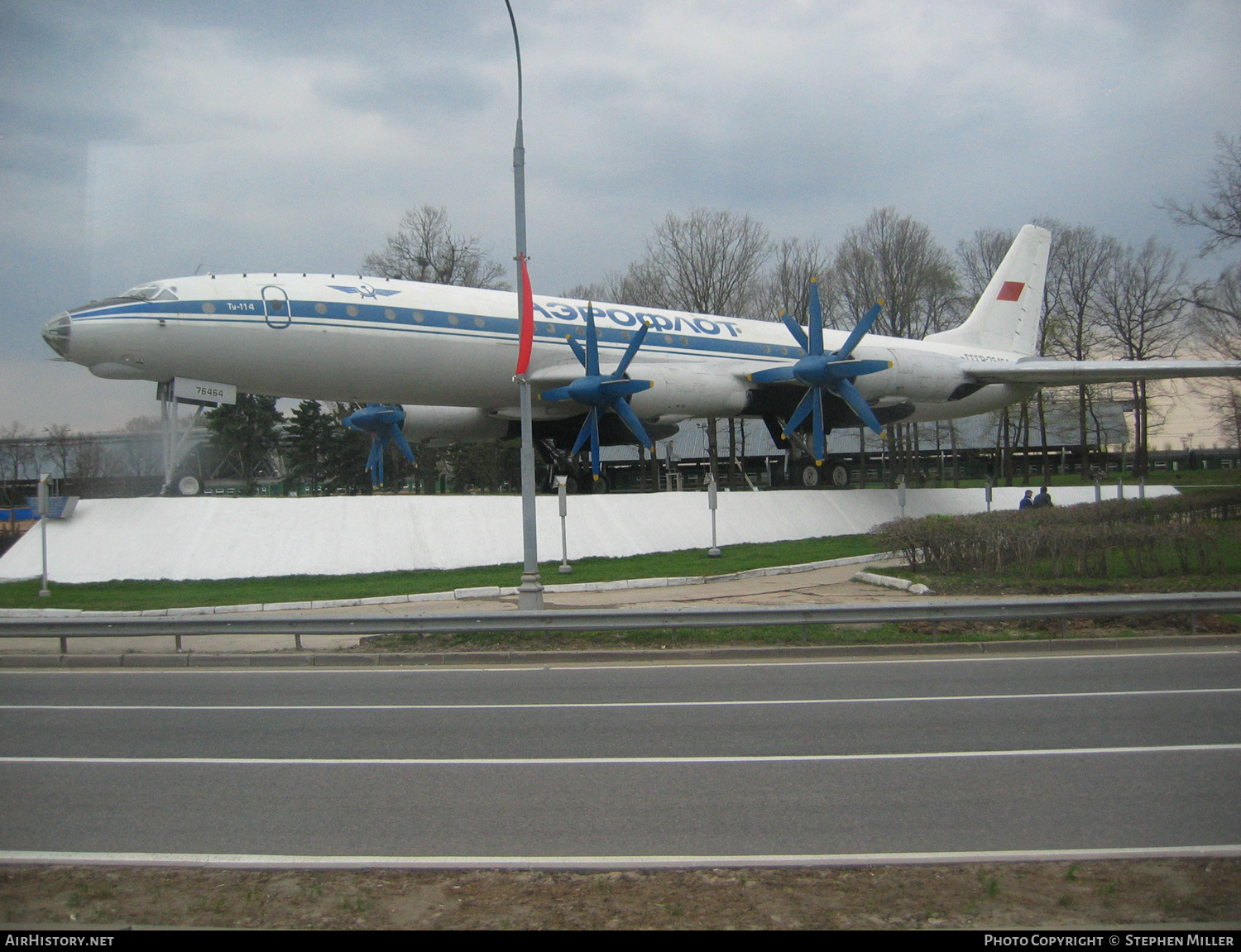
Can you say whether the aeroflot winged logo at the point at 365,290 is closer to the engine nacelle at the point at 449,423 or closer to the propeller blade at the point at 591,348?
the propeller blade at the point at 591,348

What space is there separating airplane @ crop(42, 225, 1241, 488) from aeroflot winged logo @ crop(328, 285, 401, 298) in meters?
0.03

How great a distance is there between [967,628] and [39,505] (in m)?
15.4

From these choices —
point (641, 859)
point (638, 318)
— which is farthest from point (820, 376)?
point (641, 859)

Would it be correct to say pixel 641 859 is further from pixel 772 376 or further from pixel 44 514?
pixel 772 376

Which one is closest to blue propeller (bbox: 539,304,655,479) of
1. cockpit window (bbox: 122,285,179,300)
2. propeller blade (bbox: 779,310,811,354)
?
propeller blade (bbox: 779,310,811,354)

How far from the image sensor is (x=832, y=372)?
85.7ft

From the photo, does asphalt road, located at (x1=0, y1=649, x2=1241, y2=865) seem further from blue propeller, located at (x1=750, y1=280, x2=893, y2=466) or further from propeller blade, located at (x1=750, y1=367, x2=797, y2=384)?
propeller blade, located at (x1=750, y1=367, x2=797, y2=384)

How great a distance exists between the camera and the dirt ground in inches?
151

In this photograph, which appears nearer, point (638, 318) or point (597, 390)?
point (597, 390)

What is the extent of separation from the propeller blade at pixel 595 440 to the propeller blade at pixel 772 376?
587cm

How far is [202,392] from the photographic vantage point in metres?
19.5

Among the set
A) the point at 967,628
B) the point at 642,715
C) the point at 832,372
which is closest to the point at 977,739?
the point at 642,715

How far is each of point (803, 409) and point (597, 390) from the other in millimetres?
6633

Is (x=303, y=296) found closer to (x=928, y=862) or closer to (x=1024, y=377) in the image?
(x=928, y=862)
